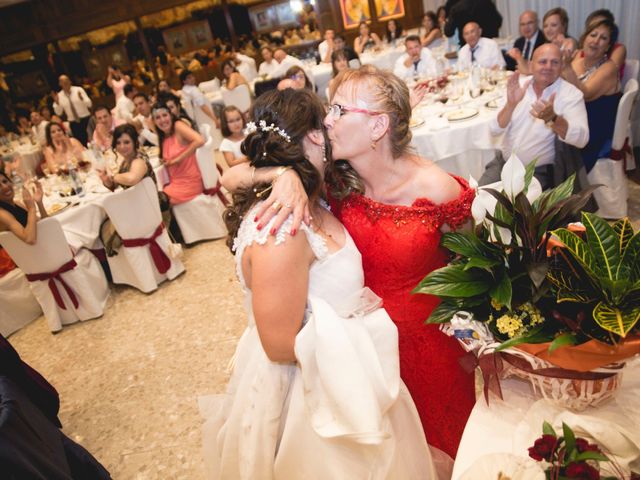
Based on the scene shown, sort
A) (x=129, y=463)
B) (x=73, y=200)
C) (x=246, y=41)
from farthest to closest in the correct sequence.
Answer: (x=246, y=41) < (x=73, y=200) < (x=129, y=463)

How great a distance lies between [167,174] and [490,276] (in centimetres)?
412

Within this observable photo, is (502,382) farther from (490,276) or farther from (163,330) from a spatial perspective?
(163,330)

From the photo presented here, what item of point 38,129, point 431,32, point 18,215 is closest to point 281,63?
point 431,32

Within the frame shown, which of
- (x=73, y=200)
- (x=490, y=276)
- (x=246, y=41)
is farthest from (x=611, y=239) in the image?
(x=246, y=41)

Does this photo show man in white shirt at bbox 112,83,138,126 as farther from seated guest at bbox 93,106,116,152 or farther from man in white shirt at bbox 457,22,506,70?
man in white shirt at bbox 457,22,506,70

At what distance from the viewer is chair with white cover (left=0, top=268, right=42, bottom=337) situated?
375cm

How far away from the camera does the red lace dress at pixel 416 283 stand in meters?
1.43

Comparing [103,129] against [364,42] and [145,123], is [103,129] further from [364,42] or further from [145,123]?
[364,42]

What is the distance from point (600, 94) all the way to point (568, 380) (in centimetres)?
311

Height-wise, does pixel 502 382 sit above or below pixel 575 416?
below

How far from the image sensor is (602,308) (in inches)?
31.0

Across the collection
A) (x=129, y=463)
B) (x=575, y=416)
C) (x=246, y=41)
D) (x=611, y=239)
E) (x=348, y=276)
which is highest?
(x=246, y=41)

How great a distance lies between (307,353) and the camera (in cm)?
109

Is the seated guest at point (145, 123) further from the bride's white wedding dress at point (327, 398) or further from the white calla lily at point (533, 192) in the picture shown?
the white calla lily at point (533, 192)
